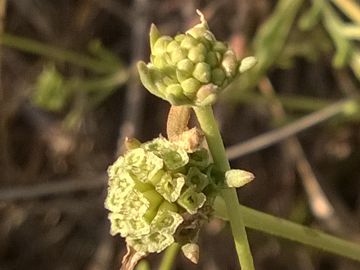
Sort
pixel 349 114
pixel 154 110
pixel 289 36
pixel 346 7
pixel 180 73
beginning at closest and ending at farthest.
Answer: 1. pixel 180 73
2. pixel 346 7
3. pixel 349 114
4. pixel 289 36
5. pixel 154 110

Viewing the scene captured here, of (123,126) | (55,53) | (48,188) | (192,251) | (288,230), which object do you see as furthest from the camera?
(123,126)

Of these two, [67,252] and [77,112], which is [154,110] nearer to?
[77,112]

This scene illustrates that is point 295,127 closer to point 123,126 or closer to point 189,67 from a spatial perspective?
point 123,126

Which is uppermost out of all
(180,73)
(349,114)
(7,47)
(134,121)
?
(7,47)

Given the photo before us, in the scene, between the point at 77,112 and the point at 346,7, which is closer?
the point at 346,7

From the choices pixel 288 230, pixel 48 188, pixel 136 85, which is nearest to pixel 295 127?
pixel 136 85

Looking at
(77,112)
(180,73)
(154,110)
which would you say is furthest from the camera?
(154,110)

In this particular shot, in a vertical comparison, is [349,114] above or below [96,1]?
below

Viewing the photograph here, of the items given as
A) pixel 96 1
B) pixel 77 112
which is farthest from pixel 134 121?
pixel 96 1
